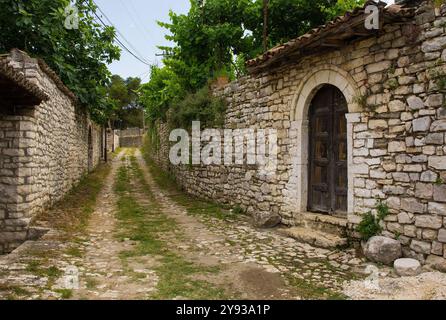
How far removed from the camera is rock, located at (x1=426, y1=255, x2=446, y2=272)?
415 cm

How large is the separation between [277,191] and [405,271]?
326cm

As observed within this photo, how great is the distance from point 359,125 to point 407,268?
2.14 metres

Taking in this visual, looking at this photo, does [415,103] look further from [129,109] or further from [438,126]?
[129,109]

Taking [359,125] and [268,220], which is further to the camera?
[268,220]

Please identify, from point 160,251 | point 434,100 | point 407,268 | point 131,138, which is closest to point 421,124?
point 434,100

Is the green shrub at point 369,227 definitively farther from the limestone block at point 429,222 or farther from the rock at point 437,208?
the rock at point 437,208

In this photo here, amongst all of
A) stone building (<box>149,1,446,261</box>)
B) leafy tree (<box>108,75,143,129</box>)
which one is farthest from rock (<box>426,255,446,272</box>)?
leafy tree (<box>108,75,143,129</box>)

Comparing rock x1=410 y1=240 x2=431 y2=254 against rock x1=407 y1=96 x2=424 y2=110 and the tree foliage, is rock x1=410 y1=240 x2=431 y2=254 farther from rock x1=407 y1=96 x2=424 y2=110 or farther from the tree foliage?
the tree foliage

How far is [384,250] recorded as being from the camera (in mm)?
4594

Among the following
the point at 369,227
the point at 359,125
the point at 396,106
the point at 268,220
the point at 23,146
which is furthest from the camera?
the point at 268,220

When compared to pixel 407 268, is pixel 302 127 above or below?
above

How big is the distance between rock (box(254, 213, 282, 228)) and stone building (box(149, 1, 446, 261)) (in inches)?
1.1
